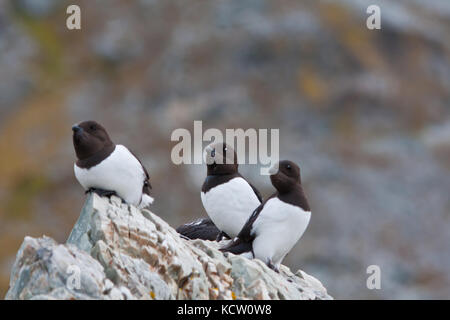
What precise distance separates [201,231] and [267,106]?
53446mm

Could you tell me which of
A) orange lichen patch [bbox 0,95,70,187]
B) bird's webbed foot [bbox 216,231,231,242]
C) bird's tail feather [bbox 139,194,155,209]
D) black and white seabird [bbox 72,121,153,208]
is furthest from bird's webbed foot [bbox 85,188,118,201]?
orange lichen patch [bbox 0,95,70,187]

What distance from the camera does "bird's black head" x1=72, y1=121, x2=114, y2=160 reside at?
49.4ft

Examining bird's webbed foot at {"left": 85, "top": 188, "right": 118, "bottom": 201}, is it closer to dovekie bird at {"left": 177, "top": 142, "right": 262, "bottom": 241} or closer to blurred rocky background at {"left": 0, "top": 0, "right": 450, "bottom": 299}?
dovekie bird at {"left": 177, "top": 142, "right": 262, "bottom": 241}

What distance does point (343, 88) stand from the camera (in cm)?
7188

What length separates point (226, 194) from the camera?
16.8m

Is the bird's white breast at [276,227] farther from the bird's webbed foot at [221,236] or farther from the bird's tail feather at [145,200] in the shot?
the bird's tail feather at [145,200]

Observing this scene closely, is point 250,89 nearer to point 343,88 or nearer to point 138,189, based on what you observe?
point 343,88

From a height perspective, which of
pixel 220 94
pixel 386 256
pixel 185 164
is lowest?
pixel 386 256

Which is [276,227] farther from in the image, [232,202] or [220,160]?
[220,160]

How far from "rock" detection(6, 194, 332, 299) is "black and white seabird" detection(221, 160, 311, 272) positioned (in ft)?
1.61

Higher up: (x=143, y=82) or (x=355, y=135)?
(x=143, y=82)

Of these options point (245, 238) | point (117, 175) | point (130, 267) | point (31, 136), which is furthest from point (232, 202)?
point (31, 136)
